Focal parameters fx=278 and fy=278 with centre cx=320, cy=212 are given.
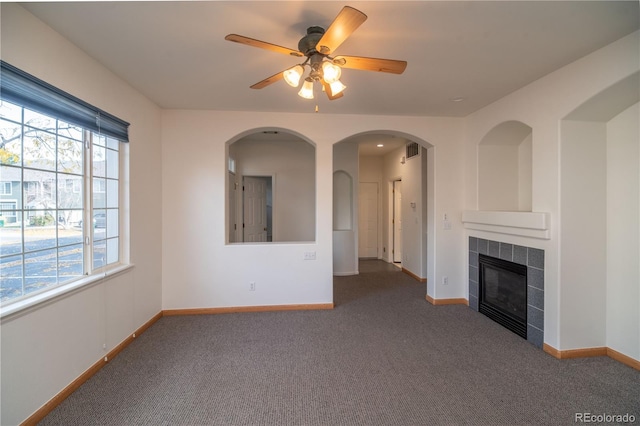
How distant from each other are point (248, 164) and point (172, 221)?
253 cm

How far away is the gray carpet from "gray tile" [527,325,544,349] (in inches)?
2.5

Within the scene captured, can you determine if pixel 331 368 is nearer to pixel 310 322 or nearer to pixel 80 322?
pixel 310 322

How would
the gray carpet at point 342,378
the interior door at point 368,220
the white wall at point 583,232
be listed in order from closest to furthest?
the gray carpet at point 342,378, the white wall at point 583,232, the interior door at point 368,220

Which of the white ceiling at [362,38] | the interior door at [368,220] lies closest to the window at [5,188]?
the white ceiling at [362,38]

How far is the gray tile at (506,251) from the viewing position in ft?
10.4

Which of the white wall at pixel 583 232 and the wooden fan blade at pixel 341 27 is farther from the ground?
the wooden fan blade at pixel 341 27

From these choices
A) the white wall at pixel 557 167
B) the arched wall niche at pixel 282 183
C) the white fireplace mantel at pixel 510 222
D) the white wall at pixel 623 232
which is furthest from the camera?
the arched wall niche at pixel 282 183

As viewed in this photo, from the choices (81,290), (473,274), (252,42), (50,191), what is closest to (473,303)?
(473,274)

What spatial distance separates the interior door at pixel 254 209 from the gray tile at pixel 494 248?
4.43 metres

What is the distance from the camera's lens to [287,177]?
589 centimetres

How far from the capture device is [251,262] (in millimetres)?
3715

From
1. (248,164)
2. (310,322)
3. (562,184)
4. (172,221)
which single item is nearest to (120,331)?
(172,221)

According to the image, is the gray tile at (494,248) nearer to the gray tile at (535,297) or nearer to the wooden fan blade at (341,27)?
the gray tile at (535,297)

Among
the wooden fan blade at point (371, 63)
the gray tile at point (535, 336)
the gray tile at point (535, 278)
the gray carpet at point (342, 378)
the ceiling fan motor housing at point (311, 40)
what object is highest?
the ceiling fan motor housing at point (311, 40)
